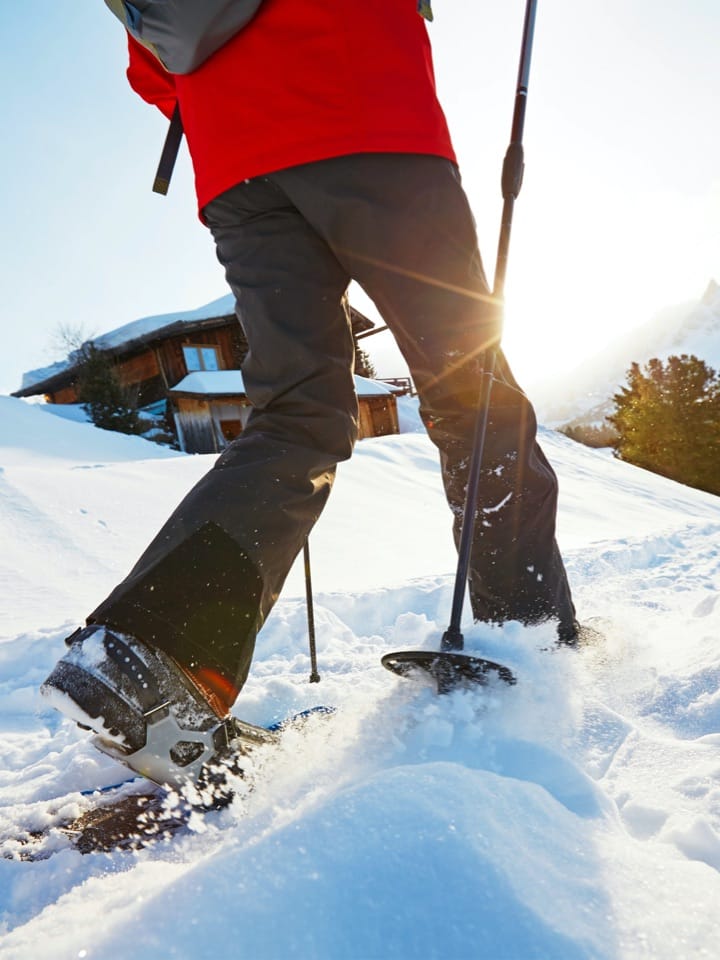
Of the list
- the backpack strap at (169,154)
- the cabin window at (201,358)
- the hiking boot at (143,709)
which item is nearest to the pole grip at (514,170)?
the backpack strap at (169,154)

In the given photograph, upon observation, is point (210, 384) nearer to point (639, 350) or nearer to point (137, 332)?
point (137, 332)

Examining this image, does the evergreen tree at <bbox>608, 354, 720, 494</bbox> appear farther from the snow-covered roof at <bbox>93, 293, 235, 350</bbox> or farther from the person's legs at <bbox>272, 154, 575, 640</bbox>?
the person's legs at <bbox>272, 154, 575, 640</bbox>

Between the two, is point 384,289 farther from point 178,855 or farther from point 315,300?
point 178,855

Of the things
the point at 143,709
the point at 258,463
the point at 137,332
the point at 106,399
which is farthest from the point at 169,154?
the point at 137,332

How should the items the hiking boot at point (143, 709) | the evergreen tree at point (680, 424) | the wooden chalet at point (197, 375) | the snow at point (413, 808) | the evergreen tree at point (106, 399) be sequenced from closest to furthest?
the snow at point (413, 808)
the hiking boot at point (143, 709)
the evergreen tree at point (106, 399)
the wooden chalet at point (197, 375)
the evergreen tree at point (680, 424)

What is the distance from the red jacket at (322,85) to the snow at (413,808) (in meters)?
1.06

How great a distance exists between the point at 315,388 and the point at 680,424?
2698 cm

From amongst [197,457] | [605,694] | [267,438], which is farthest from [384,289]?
[197,457]

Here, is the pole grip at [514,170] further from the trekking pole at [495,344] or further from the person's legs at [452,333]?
the person's legs at [452,333]

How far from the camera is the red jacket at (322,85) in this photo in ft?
3.28

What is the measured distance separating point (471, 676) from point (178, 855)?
59 cm

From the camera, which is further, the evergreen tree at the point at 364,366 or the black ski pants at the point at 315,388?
the evergreen tree at the point at 364,366

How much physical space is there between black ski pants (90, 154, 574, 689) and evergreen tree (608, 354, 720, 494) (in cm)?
2574

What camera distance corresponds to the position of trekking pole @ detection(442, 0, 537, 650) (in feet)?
3.93
